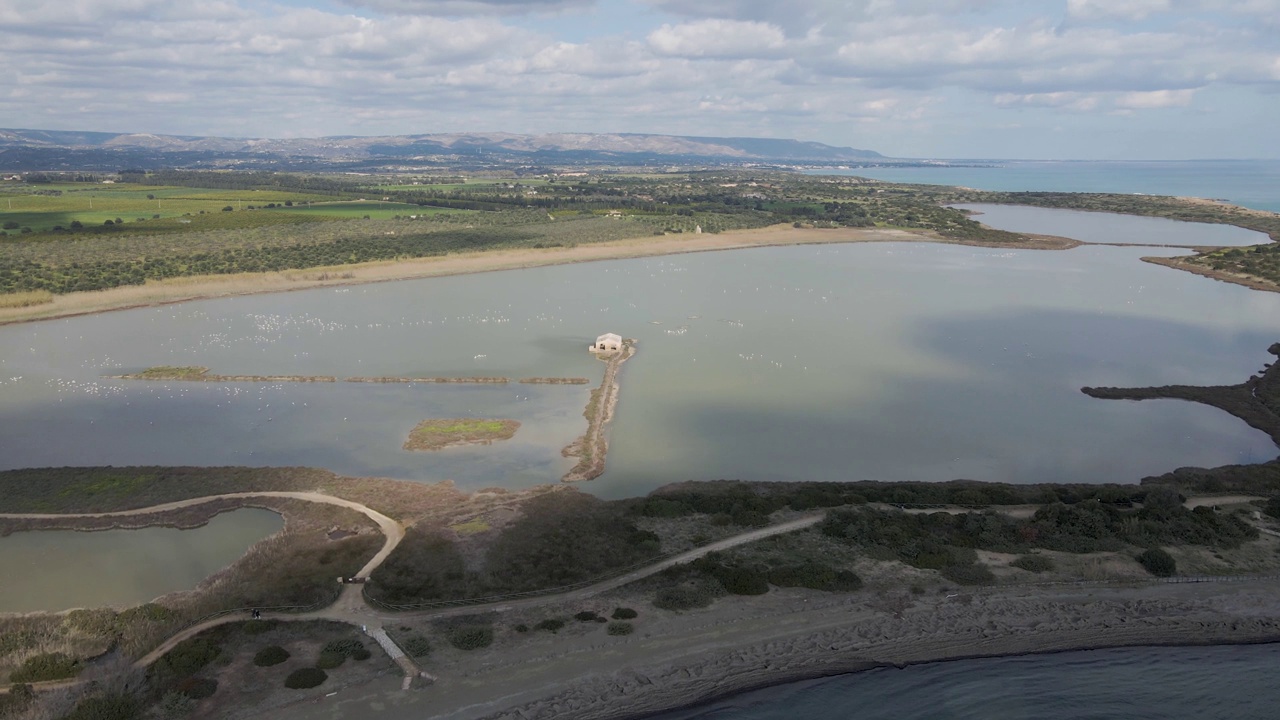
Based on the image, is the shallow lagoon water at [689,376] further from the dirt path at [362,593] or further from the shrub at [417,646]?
the shrub at [417,646]

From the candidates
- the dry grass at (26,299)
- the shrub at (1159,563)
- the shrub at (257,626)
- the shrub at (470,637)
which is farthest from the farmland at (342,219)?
the shrub at (1159,563)

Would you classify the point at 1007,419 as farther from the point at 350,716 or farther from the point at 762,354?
the point at 350,716

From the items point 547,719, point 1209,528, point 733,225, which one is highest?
point 733,225

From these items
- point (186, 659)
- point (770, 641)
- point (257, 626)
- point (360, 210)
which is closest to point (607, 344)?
point (770, 641)

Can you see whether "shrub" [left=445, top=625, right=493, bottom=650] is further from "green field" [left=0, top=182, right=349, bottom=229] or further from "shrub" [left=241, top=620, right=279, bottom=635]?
"green field" [left=0, top=182, right=349, bottom=229]

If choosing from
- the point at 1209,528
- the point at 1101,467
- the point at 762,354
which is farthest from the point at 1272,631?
the point at 762,354

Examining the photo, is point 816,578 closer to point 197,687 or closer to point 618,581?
point 618,581
